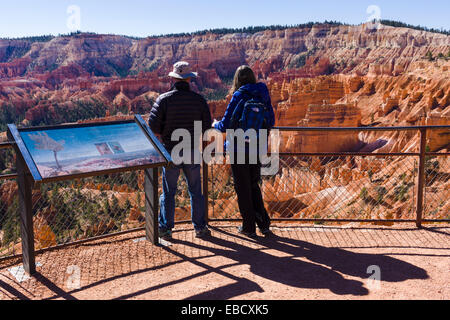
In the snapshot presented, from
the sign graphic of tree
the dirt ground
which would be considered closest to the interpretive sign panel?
the sign graphic of tree

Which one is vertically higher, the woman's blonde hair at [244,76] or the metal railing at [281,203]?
the woman's blonde hair at [244,76]

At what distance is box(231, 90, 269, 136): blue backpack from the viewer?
167 inches

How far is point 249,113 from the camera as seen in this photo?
4230 millimetres

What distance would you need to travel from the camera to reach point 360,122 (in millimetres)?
31281

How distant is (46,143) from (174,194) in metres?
1.41

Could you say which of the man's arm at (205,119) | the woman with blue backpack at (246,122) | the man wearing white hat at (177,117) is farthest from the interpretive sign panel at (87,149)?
the woman with blue backpack at (246,122)

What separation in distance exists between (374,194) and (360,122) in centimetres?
1960

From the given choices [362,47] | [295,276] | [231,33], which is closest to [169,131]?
[295,276]

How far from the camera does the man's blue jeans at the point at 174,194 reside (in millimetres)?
4535

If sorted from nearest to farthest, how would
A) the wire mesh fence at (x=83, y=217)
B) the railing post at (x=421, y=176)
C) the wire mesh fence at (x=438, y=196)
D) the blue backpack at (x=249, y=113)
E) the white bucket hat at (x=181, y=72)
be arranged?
the blue backpack at (x=249, y=113)
the white bucket hat at (x=181, y=72)
the railing post at (x=421, y=176)
the wire mesh fence at (x=83, y=217)
the wire mesh fence at (x=438, y=196)

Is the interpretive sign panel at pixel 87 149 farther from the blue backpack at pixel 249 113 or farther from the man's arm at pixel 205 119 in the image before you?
the blue backpack at pixel 249 113

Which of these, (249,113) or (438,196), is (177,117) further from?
(438,196)

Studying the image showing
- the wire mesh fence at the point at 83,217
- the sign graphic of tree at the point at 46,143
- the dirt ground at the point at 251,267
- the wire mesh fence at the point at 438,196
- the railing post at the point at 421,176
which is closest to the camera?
the dirt ground at the point at 251,267

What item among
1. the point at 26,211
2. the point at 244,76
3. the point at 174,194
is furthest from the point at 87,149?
the point at 244,76
